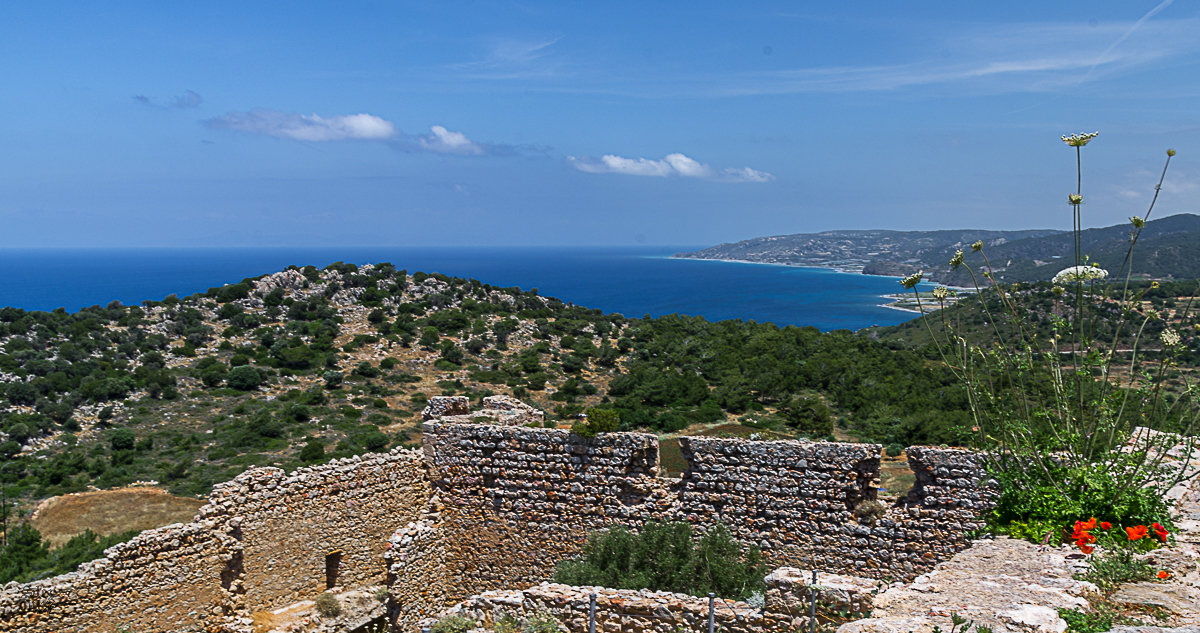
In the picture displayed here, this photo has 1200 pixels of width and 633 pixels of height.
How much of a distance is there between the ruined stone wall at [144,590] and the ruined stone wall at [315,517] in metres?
0.29

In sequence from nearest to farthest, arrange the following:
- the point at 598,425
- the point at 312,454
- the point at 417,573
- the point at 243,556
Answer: the point at 243,556 → the point at 598,425 → the point at 417,573 → the point at 312,454

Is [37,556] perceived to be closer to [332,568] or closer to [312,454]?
[332,568]

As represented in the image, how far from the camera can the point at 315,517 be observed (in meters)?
9.97

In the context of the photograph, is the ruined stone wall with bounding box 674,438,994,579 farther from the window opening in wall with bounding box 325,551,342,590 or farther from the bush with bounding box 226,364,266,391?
the bush with bounding box 226,364,266,391

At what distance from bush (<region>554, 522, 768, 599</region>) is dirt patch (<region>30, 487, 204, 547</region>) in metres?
13.0

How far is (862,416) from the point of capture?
2356cm

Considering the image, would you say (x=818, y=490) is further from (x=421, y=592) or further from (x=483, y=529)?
(x=421, y=592)

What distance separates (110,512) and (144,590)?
14066mm

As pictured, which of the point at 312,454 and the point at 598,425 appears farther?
the point at 312,454

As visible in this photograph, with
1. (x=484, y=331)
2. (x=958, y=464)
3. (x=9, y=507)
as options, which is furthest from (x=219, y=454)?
(x=958, y=464)

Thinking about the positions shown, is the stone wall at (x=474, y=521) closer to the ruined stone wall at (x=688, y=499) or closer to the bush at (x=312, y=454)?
the ruined stone wall at (x=688, y=499)

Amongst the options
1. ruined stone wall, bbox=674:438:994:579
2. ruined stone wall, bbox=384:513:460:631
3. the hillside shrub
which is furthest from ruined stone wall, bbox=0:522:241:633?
the hillside shrub

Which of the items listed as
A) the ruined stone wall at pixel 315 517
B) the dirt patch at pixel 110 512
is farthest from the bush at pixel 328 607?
the dirt patch at pixel 110 512

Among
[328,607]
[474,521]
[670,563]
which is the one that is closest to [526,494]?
[474,521]
